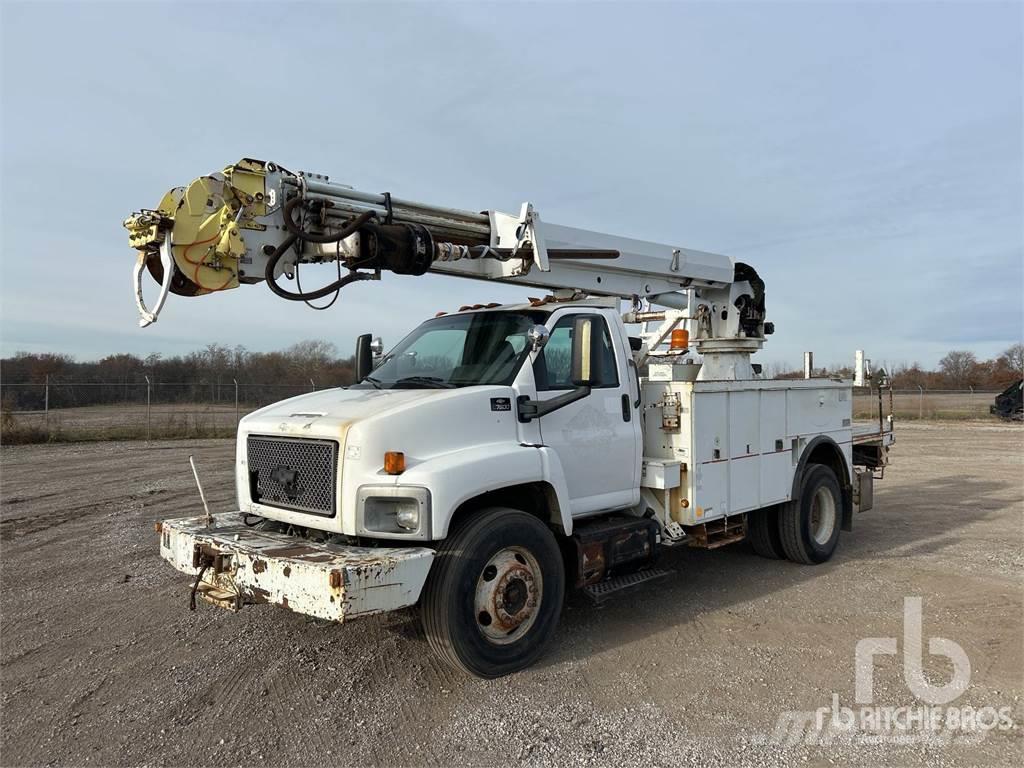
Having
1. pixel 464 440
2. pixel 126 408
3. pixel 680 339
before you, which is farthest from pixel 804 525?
pixel 126 408

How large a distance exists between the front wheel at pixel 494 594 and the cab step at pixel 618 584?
0.46m

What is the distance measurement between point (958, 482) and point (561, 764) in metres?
12.5

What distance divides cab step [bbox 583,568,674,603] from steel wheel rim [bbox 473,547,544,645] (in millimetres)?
624

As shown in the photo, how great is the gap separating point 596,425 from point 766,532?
121 inches

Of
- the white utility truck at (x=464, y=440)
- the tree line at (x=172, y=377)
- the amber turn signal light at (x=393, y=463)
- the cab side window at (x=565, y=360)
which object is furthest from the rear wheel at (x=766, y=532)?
the tree line at (x=172, y=377)

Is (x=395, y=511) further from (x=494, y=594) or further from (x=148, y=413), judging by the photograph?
(x=148, y=413)

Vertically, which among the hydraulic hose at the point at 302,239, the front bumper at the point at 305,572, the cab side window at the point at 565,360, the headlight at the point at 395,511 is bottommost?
the front bumper at the point at 305,572

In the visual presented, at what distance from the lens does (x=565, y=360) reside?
5.21 meters

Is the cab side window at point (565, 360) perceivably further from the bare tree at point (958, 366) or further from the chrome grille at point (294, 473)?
the bare tree at point (958, 366)

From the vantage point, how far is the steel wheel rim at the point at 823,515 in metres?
7.52

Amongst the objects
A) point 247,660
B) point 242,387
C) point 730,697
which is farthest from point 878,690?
point 242,387

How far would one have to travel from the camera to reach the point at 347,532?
13.3ft

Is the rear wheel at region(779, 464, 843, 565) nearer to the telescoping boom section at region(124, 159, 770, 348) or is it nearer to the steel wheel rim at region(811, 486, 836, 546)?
the steel wheel rim at region(811, 486, 836, 546)

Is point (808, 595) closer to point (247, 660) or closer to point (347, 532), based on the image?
point (347, 532)
